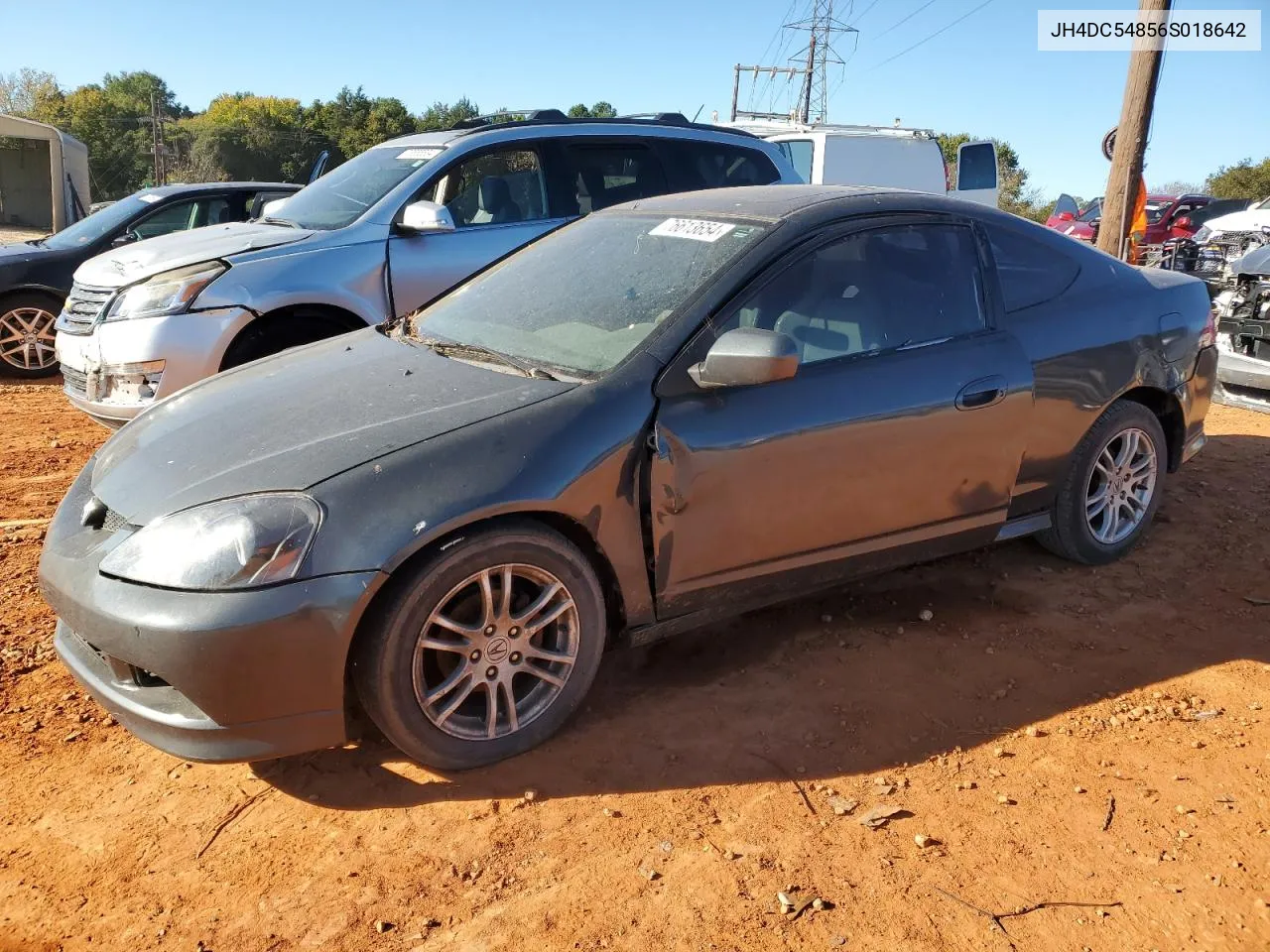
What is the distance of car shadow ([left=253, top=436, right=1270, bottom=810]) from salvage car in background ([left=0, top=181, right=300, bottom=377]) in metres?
7.13

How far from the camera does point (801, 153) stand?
14.3 meters

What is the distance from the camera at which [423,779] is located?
9.31 feet

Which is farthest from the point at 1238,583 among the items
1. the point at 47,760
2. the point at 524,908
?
the point at 47,760

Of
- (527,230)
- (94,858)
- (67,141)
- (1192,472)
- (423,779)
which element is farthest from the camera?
(67,141)

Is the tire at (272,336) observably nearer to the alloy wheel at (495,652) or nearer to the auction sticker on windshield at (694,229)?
the auction sticker on windshield at (694,229)

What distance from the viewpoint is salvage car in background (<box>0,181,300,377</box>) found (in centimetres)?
832

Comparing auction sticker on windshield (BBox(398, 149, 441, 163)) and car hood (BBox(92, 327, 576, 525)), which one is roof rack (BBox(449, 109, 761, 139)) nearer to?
auction sticker on windshield (BBox(398, 149, 441, 163))

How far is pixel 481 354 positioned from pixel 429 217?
2.51 m

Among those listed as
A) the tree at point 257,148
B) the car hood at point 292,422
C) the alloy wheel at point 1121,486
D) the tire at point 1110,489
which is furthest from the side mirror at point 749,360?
the tree at point 257,148

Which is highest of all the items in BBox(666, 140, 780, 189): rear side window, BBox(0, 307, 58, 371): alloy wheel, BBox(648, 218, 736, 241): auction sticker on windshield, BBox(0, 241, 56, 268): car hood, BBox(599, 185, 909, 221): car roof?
BBox(666, 140, 780, 189): rear side window

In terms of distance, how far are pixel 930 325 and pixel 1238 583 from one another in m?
1.95

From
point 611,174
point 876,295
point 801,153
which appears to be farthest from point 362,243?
point 801,153

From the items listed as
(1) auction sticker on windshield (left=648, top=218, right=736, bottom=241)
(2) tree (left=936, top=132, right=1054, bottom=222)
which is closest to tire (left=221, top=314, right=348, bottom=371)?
(1) auction sticker on windshield (left=648, top=218, right=736, bottom=241)

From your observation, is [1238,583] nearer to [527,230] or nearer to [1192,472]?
[1192,472]
